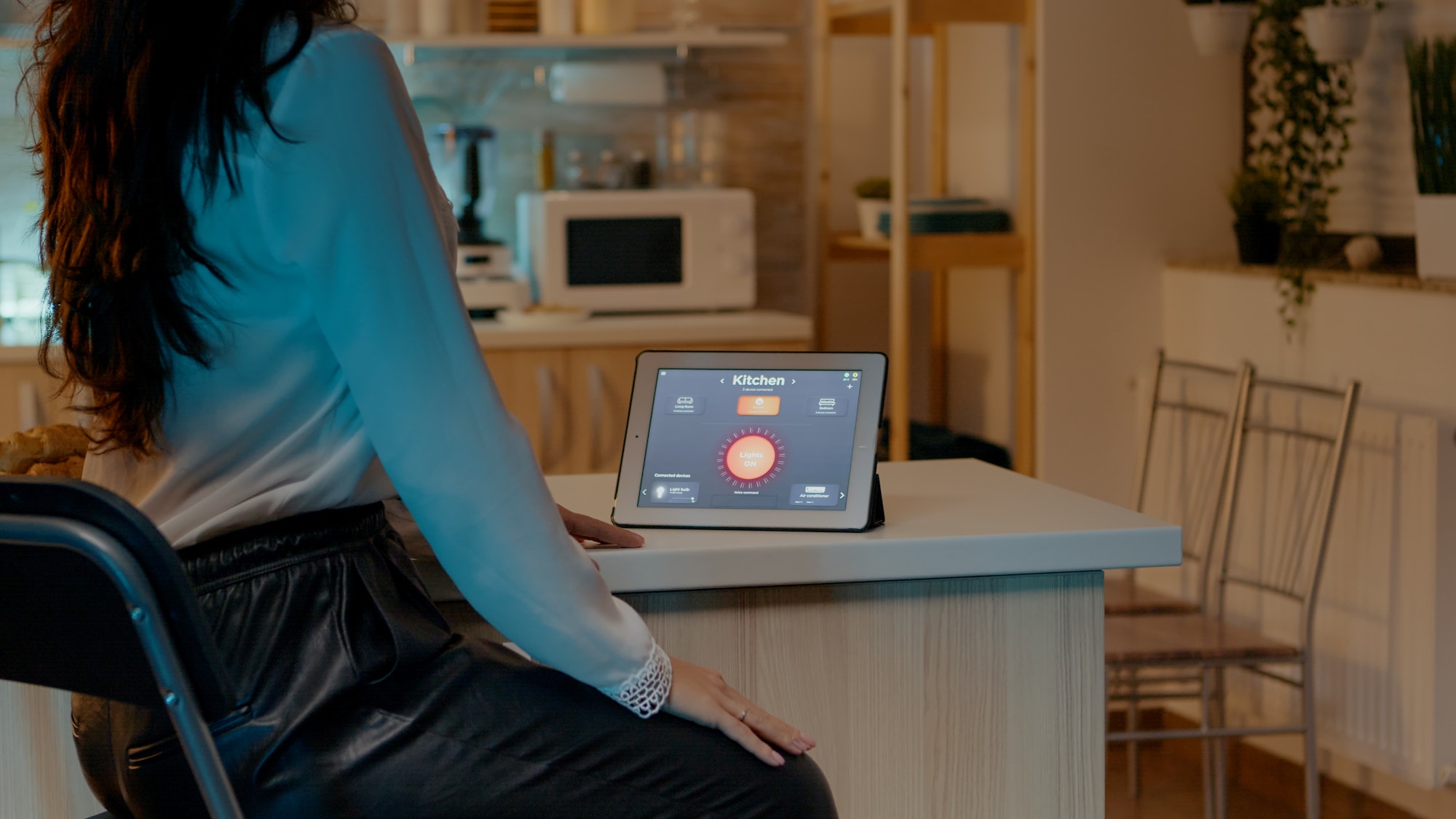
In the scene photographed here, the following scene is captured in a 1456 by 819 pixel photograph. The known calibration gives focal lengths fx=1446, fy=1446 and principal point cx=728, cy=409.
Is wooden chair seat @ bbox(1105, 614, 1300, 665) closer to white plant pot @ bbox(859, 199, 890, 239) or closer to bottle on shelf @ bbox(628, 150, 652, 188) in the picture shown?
white plant pot @ bbox(859, 199, 890, 239)

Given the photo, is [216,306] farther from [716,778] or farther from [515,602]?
[716,778]

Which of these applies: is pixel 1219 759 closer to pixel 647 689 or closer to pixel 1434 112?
pixel 1434 112

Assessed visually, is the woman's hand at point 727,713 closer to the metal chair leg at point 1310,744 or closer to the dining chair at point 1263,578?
the dining chair at point 1263,578

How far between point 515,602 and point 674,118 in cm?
307

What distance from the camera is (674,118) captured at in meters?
3.84

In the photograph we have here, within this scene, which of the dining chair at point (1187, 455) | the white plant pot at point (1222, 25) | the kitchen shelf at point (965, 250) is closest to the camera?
the dining chair at point (1187, 455)

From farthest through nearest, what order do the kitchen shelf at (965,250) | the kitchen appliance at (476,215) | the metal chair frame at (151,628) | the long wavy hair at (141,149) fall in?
the kitchen appliance at (476,215) → the kitchen shelf at (965,250) → the long wavy hair at (141,149) → the metal chair frame at (151,628)

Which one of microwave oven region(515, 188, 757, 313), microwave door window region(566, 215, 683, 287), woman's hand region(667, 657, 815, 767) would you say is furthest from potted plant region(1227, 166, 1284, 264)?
woman's hand region(667, 657, 815, 767)

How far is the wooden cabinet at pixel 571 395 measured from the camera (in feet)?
10.9

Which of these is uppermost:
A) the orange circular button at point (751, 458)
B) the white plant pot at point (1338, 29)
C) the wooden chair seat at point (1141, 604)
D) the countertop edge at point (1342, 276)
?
the white plant pot at point (1338, 29)

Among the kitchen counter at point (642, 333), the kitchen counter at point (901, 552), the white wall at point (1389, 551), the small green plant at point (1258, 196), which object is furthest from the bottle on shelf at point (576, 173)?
the kitchen counter at point (901, 552)

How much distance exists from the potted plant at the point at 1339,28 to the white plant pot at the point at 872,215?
1046 mm

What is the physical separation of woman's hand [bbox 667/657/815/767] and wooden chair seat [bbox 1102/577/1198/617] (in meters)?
1.66

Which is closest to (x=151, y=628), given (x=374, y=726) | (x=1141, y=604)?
(x=374, y=726)
